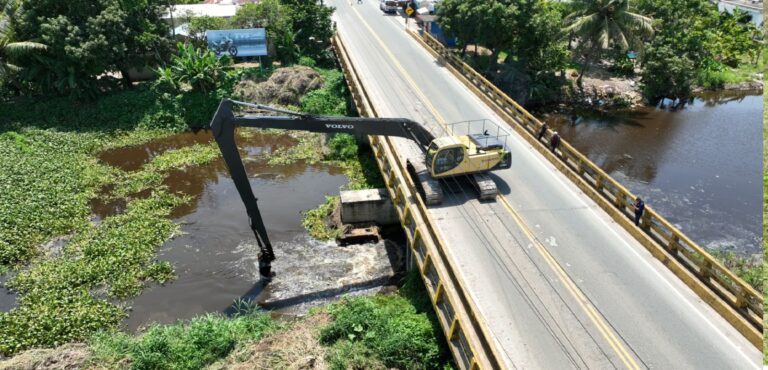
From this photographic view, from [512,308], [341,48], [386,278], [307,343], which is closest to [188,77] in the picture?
[341,48]

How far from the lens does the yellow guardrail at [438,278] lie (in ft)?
46.1

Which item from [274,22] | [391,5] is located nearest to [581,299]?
[274,22]

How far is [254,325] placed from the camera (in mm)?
19672

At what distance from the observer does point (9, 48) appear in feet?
121

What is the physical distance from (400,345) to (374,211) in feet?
36.7

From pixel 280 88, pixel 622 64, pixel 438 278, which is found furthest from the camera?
pixel 622 64

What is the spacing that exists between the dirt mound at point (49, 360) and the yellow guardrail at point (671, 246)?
2202cm

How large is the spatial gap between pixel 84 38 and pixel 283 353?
34.5 m

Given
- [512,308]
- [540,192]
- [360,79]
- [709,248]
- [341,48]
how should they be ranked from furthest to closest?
[341,48] < [360,79] < [709,248] < [540,192] < [512,308]

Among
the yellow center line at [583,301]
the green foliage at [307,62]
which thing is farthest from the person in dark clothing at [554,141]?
the green foliage at [307,62]

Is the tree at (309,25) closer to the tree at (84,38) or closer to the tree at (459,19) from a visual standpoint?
the tree at (459,19)

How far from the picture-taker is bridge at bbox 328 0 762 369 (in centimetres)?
1432

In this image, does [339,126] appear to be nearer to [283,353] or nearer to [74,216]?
[283,353]

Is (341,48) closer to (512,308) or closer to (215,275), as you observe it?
(215,275)
